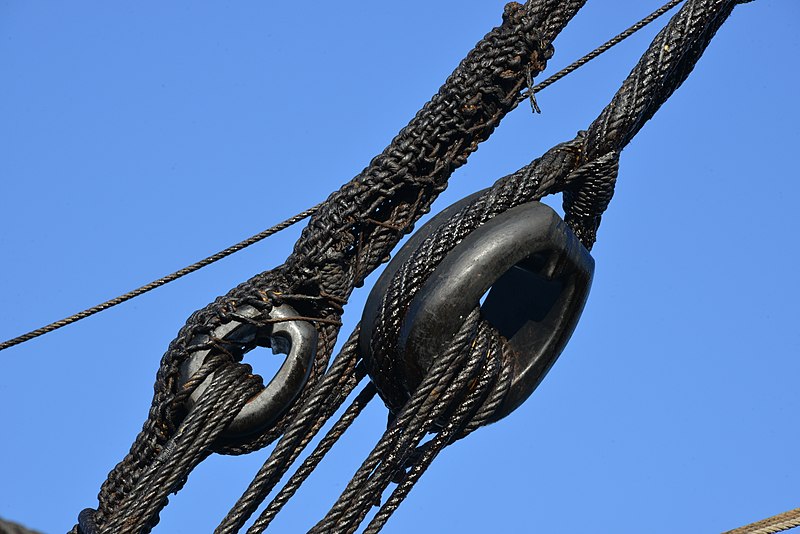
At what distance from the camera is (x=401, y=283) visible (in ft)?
12.6

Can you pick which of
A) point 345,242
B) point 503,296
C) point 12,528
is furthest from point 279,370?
point 12,528

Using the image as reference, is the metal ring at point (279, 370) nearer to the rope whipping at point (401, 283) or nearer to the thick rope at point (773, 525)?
the rope whipping at point (401, 283)

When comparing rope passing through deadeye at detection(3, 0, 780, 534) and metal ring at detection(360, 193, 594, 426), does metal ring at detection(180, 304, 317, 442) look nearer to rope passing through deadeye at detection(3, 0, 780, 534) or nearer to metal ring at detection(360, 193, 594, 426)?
rope passing through deadeye at detection(3, 0, 780, 534)

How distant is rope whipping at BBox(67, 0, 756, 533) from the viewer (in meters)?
3.83

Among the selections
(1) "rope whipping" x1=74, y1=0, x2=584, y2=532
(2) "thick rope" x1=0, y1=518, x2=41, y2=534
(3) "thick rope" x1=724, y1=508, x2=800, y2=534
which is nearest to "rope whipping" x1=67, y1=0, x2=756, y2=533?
(1) "rope whipping" x1=74, y1=0, x2=584, y2=532

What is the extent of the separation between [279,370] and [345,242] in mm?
427

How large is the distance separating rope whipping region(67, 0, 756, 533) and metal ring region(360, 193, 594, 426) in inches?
1.6

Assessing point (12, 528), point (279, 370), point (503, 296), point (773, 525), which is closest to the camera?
point (12, 528)

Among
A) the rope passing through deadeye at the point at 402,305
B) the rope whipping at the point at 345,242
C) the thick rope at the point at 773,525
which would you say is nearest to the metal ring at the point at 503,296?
the rope passing through deadeye at the point at 402,305

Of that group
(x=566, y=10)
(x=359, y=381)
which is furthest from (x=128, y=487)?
(x=566, y=10)

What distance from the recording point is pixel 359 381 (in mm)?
4027

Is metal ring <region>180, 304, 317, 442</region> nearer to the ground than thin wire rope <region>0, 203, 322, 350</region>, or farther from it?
nearer to the ground

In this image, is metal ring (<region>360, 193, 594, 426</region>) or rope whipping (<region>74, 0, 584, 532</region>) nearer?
metal ring (<region>360, 193, 594, 426</region>)

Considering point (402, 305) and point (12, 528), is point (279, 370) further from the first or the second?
point (12, 528)
